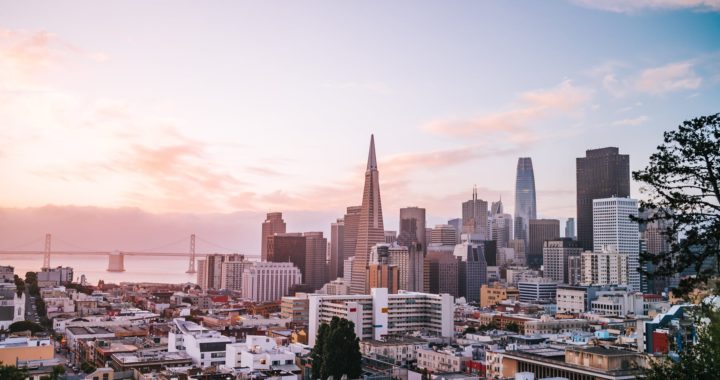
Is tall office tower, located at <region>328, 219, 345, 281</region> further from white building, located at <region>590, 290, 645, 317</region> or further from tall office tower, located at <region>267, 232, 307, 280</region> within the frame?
white building, located at <region>590, 290, 645, 317</region>

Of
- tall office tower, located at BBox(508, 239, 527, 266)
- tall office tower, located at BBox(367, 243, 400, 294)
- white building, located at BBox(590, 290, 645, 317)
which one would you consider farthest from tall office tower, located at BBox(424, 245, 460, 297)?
tall office tower, located at BBox(508, 239, 527, 266)

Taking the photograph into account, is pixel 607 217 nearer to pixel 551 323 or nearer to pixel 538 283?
pixel 538 283

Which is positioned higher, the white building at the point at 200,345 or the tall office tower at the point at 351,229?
→ the tall office tower at the point at 351,229

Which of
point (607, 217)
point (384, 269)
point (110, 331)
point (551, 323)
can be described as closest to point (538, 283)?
point (384, 269)

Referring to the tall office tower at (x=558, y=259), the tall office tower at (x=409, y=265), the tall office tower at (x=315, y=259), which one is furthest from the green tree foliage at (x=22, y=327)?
the tall office tower at (x=315, y=259)

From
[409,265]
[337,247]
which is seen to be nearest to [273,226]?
[337,247]

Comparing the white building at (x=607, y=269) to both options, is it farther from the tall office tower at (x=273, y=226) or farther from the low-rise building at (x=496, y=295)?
the tall office tower at (x=273, y=226)
